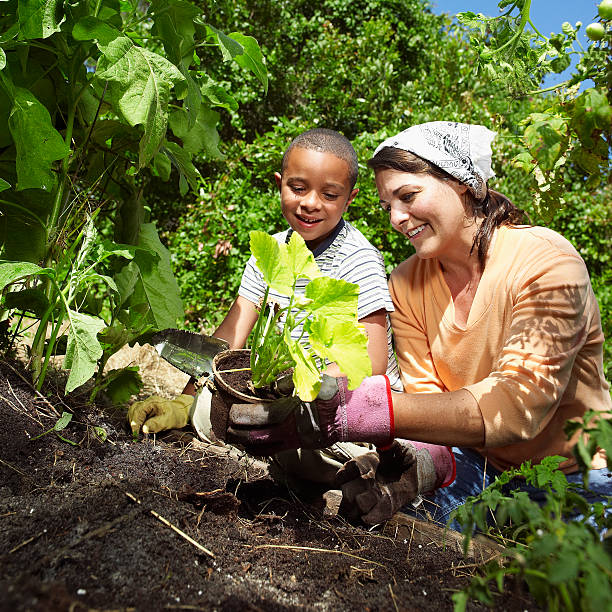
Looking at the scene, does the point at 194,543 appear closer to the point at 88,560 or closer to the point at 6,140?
the point at 88,560

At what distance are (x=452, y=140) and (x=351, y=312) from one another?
Answer: 3.17 feet

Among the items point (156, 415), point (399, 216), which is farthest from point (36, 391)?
point (399, 216)

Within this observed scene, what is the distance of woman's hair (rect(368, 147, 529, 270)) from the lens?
74.4 inches

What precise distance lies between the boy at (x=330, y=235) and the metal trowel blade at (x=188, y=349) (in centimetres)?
34

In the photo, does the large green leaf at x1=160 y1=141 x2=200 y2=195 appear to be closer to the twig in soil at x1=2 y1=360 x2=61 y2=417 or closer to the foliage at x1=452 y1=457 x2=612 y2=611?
the twig in soil at x1=2 y1=360 x2=61 y2=417

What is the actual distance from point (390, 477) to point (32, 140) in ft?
4.73

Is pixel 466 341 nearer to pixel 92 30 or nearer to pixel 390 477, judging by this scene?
pixel 390 477

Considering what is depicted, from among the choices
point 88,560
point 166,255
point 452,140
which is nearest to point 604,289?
point 452,140

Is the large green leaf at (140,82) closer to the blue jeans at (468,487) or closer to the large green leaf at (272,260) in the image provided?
the large green leaf at (272,260)

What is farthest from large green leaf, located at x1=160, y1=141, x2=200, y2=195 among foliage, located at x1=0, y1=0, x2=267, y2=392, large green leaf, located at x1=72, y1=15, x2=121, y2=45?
large green leaf, located at x1=72, y1=15, x2=121, y2=45

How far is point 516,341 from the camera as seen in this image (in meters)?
1.62

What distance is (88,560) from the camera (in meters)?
1.01

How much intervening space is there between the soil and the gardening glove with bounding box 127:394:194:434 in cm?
5

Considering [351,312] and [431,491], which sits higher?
[351,312]
